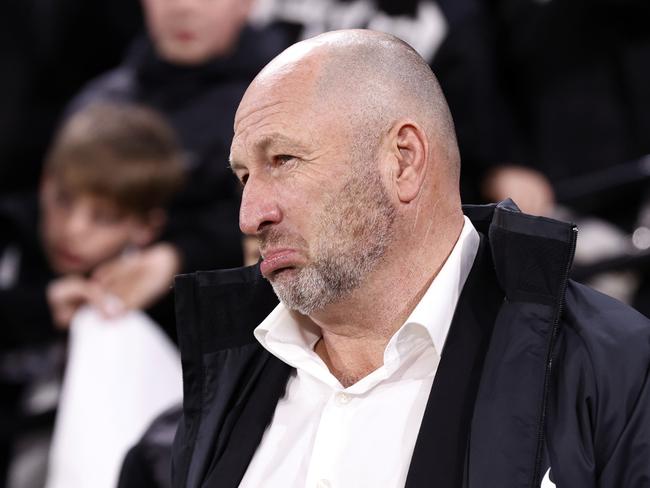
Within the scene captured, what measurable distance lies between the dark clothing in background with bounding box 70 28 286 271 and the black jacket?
1.21 meters

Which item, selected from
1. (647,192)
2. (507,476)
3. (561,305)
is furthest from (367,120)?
(647,192)

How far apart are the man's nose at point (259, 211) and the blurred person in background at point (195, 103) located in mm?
1234

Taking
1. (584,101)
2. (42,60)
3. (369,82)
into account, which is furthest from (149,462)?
(42,60)

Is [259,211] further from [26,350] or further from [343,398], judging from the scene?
[26,350]

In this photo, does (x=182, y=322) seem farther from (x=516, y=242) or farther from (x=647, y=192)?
(x=647, y=192)

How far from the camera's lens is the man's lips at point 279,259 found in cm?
130

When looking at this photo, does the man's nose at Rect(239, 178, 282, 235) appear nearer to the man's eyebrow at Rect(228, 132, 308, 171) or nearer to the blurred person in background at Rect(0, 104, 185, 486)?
the man's eyebrow at Rect(228, 132, 308, 171)

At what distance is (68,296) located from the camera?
2533 millimetres

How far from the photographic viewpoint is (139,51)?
9.41 feet

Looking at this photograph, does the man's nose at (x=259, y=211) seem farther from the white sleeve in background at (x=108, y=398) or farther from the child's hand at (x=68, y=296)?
the child's hand at (x=68, y=296)

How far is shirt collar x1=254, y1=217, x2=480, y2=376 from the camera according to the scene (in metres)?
1.28

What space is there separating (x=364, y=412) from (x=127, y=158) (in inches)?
56.1

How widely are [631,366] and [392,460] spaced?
0.96 feet

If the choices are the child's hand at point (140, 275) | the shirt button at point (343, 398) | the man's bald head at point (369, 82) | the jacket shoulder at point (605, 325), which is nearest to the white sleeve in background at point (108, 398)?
the child's hand at point (140, 275)
